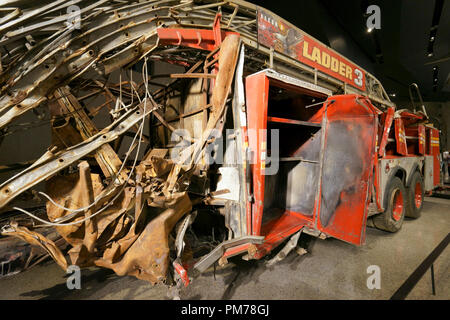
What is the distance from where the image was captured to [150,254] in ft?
5.30

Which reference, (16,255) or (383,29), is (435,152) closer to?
(383,29)

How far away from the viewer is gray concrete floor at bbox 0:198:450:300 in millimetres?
2061

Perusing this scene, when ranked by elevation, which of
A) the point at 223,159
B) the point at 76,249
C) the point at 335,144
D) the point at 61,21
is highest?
the point at 61,21

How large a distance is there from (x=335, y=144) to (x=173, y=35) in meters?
2.35

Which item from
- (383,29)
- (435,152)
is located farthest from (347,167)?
(383,29)

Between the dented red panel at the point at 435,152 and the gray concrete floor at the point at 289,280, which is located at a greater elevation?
the dented red panel at the point at 435,152

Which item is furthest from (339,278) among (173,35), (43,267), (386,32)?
(386,32)

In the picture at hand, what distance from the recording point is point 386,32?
6.05 metres

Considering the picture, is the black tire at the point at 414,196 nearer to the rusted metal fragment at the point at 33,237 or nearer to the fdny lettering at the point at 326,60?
the fdny lettering at the point at 326,60

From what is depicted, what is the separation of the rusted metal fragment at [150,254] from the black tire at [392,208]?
133 inches

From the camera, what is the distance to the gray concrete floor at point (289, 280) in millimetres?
2061

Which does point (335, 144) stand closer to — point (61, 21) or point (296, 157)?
point (296, 157)

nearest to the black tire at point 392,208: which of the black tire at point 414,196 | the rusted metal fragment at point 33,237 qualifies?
the black tire at point 414,196

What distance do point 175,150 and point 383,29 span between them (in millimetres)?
7453
